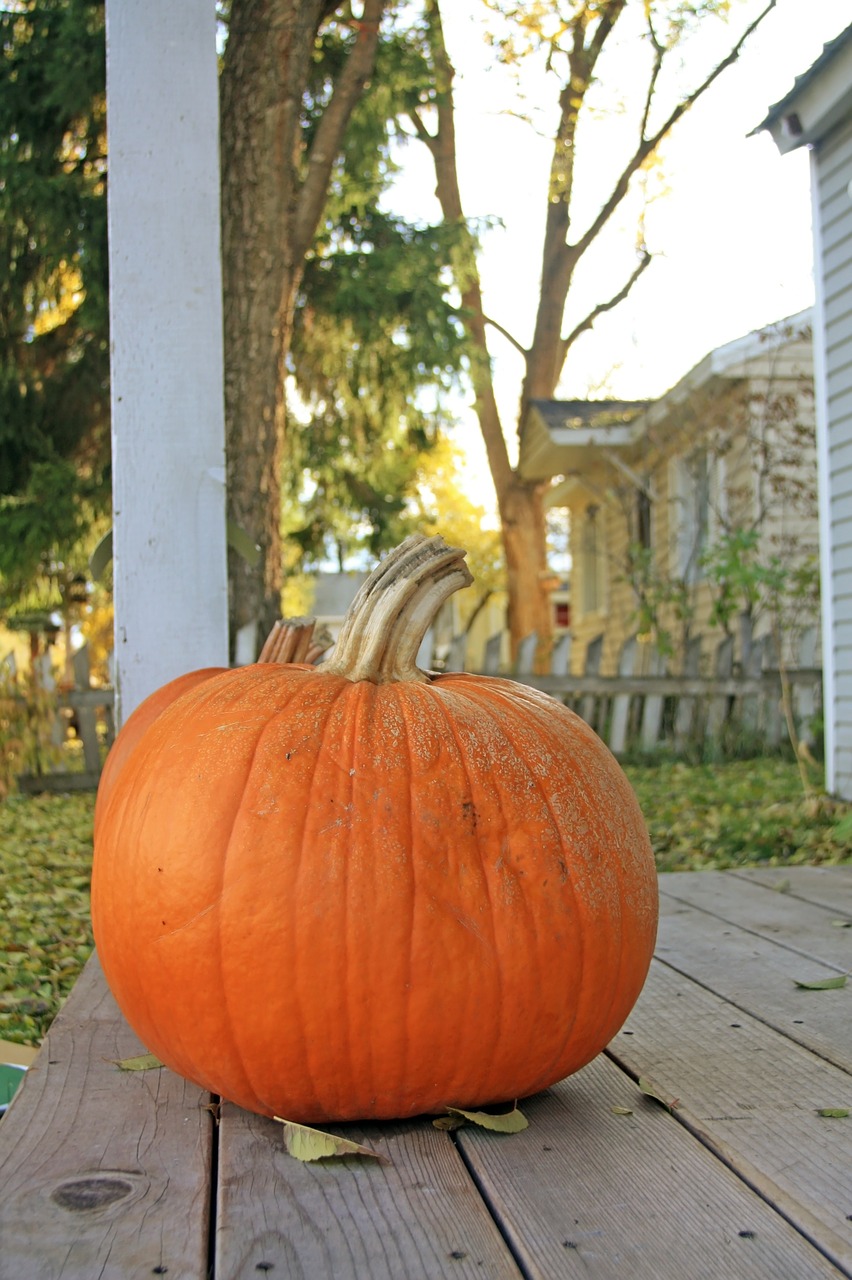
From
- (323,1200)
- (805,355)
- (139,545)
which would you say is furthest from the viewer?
(805,355)

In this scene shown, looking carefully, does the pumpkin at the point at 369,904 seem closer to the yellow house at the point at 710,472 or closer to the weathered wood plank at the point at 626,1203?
the weathered wood plank at the point at 626,1203

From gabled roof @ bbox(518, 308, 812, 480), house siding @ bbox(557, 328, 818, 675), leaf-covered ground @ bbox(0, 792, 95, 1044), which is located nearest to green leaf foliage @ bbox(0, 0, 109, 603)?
leaf-covered ground @ bbox(0, 792, 95, 1044)

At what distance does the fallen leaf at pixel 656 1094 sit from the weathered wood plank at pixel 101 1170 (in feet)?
1.80

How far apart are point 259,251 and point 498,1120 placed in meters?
6.25

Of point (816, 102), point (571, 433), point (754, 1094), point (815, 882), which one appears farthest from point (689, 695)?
point (754, 1094)

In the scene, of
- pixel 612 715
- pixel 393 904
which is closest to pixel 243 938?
pixel 393 904

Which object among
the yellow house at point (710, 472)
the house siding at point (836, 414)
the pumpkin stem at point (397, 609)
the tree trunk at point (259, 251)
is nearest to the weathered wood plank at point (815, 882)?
the pumpkin stem at point (397, 609)

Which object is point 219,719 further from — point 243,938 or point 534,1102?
point 534,1102

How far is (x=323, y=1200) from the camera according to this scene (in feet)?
3.80

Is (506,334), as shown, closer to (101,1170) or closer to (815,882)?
(815,882)

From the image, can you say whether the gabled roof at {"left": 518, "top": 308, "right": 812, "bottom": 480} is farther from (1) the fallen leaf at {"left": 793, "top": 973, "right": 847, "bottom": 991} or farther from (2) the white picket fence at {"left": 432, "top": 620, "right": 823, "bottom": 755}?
(1) the fallen leaf at {"left": 793, "top": 973, "right": 847, "bottom": 991}

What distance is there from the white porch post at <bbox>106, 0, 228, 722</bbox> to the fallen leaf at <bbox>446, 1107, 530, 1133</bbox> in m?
1.35

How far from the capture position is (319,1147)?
127 centimetres

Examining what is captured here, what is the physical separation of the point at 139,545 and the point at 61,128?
9024 millimetres
